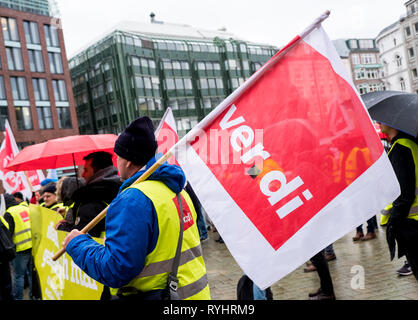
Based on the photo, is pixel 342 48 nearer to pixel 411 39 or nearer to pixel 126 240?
pixel 411 39

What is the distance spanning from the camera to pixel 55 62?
42875 millimetres

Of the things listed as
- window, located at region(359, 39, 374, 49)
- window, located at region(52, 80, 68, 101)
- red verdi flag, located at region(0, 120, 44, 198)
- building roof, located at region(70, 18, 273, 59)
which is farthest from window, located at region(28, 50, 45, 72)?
window, located at region(359, 39, 374, 49)

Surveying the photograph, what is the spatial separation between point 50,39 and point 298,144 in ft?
Result: 150

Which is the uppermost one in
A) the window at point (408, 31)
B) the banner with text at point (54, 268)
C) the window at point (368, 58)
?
the window at point (368, 58)

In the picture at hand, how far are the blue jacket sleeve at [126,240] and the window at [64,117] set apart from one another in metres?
43.2

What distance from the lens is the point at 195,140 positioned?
2.07 m

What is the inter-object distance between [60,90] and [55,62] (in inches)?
117

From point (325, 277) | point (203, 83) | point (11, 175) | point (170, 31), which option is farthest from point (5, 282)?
point (170, 31)

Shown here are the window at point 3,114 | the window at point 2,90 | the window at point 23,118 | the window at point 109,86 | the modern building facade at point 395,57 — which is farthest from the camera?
the modern building facade at point 395,57

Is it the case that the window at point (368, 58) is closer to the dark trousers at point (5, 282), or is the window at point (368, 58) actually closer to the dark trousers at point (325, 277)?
the dark trousers at point (325, 277)

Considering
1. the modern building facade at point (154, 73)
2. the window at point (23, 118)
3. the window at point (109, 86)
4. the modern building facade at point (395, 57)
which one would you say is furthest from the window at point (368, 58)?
the window at point (23, 118)

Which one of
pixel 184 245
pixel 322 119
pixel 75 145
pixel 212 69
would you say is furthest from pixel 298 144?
pixel 212 69

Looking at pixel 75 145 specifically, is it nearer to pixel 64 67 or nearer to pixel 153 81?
pixel 64 67

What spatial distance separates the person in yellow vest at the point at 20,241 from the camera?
6055mm
